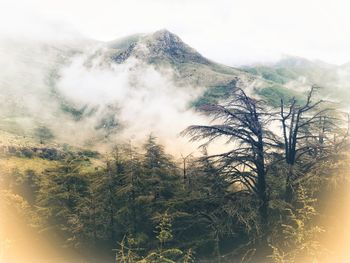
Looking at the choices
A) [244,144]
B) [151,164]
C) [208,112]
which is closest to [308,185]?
[244,144]

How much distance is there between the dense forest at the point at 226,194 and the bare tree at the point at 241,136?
2.1 inches

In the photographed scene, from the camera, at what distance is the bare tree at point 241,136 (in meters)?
18.8

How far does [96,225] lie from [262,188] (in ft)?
61.7

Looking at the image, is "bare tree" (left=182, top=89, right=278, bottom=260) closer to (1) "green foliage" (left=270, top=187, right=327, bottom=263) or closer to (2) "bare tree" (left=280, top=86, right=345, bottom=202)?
(2) "bare tree" (left=280, top=86, right=345, bottom=202)

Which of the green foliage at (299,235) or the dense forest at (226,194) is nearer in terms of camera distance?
the green foliage at (299,235)

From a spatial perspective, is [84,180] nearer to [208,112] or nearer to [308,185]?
[208,112]

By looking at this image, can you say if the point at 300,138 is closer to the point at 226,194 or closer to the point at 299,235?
the point at 226,194

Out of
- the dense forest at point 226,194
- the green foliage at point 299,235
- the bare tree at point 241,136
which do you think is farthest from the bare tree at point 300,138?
the green foliage at point 299,235

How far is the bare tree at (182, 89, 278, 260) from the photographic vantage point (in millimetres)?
18812

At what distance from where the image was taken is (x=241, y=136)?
19.2m

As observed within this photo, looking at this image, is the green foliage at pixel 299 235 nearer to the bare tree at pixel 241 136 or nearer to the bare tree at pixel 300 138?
the bare tree at pixel 300 138

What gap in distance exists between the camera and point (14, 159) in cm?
19900

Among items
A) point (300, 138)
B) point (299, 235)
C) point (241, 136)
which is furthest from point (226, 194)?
point (299, 235)

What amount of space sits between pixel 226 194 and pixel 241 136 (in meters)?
3.10
